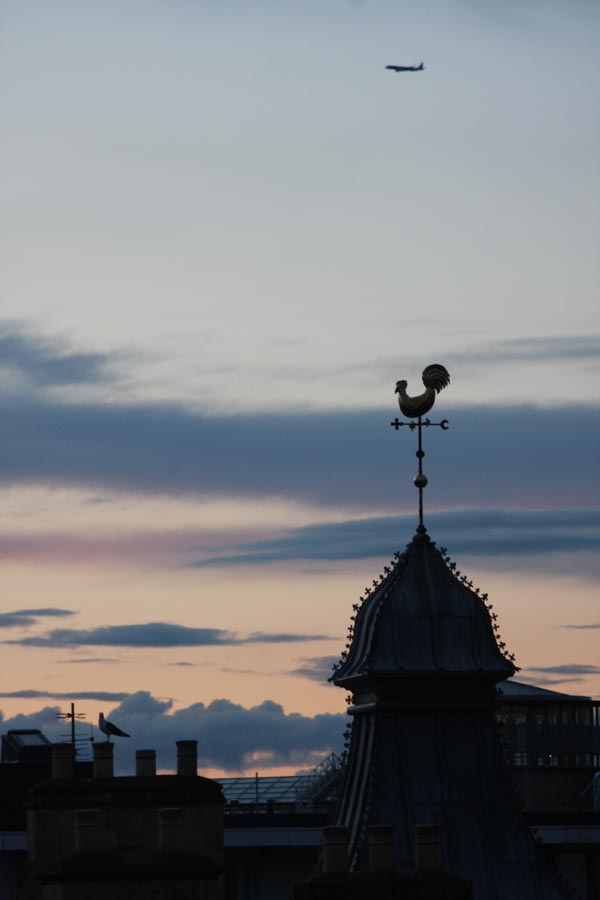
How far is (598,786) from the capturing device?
7530 inches

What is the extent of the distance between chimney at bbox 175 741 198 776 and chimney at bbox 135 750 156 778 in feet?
2.86

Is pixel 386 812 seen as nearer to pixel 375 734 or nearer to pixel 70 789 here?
pixel 375 734

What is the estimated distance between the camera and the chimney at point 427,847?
2035 inches

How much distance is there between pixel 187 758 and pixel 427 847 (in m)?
19.0

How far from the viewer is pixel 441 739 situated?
56938 millimetres

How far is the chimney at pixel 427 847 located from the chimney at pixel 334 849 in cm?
147

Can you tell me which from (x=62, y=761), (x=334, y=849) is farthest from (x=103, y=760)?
(x=334, y=849)

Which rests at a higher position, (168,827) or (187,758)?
(187,758)

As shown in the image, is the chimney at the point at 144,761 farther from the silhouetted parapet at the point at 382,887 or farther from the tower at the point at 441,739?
the silhouetted parapet at the point at 382,887

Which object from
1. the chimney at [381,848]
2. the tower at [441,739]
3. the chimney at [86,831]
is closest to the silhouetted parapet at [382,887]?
the chimney at [381,848]

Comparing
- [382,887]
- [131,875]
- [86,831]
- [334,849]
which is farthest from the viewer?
[86,831]

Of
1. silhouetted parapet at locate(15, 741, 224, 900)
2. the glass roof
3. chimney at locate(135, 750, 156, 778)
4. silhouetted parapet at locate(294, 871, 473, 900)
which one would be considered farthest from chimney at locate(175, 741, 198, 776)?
the glass roof

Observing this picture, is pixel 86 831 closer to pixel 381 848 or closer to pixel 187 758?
pixel 381 848

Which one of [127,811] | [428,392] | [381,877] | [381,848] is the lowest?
[381,877]
